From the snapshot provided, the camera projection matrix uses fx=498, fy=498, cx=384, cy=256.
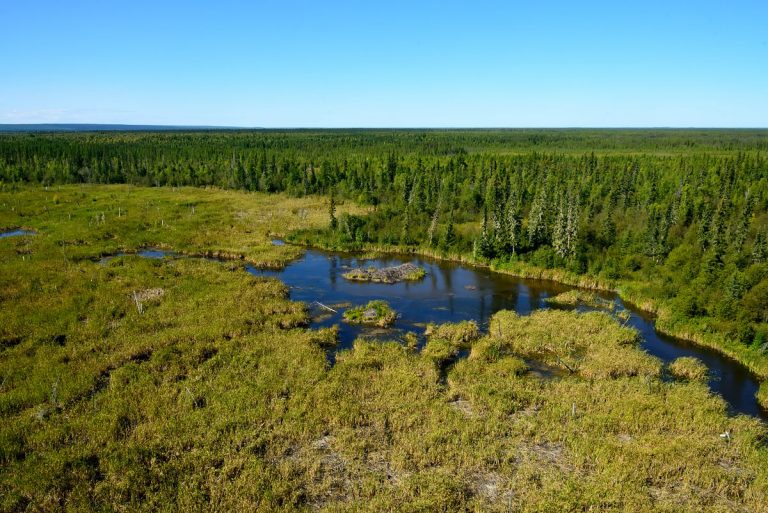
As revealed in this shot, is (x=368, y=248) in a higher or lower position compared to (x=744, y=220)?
lower

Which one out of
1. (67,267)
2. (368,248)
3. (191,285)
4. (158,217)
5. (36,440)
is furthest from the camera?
(158,217)

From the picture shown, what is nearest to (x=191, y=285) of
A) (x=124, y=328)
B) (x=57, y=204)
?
(x=124, y=328)

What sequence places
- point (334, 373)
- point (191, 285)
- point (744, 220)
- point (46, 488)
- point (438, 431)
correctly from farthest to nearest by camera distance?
point (744, 220) → point (191, 285) → point (334, 373) → point (438, 431) → point (46, 488)

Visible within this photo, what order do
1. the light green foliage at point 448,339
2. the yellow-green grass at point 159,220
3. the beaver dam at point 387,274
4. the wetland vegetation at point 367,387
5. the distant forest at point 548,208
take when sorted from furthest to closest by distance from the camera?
the yellow-green grass at point 159,220
the beaver dam at point 387,274
the distant forest at point 548,208
the light green foliage at point 448,339
the wetland vegetation at point 367,387

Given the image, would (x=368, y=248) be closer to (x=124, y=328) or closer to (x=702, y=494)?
(x=124, y=328)

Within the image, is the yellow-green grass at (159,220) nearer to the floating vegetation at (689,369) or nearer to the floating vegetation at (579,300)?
the floating vegetation at (579,300)

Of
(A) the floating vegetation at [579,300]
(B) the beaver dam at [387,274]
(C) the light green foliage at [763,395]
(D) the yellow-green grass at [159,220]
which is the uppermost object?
(D) the yellow-green grass at [159,220]

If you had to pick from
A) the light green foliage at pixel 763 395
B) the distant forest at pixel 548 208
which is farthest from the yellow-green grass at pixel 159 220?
the light green foliage at pixel 763 395
